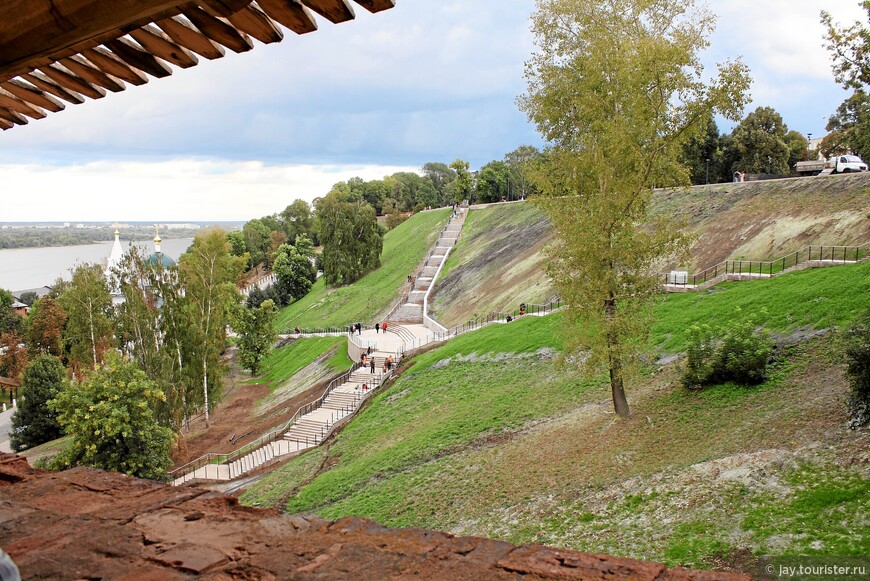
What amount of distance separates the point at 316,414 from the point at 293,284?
45.6 metres

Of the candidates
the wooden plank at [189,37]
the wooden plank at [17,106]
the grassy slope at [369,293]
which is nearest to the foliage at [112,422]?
the wooden plank at [17,106]

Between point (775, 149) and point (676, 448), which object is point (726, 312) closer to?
point (676, 448)

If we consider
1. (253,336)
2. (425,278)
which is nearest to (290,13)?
(253,336)

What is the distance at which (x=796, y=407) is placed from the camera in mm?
13719

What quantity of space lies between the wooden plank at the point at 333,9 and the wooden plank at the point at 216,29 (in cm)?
40

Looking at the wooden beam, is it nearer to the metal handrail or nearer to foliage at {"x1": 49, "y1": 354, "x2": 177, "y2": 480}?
foliage at {"x1": 49, "y1": 354, "x2": 177, "y2": 480}

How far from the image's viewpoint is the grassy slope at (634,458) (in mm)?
10133

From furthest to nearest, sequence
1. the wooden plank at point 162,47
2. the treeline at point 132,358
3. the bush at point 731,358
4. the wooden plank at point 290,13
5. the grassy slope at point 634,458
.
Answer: the treeline at point 132,358, the bush at point 731,358, the grassy slope at point 634,458, the wooden plank at point 162,47, the wooden plank at point 290,13

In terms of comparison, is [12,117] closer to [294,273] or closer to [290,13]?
[290,13]

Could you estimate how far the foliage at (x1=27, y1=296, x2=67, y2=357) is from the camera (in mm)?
53969

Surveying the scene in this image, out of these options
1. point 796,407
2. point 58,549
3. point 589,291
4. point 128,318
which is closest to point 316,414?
point 128,318

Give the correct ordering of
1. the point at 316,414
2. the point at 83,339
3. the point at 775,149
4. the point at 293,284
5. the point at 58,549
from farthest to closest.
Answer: the point at 293,284
the point at 775,149
the point at 83,339
the point at 316,414
the point at 58,549

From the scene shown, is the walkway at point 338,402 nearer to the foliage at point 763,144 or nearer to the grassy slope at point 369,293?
the grassy slope at point 369,293

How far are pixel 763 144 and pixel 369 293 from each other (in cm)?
3644
